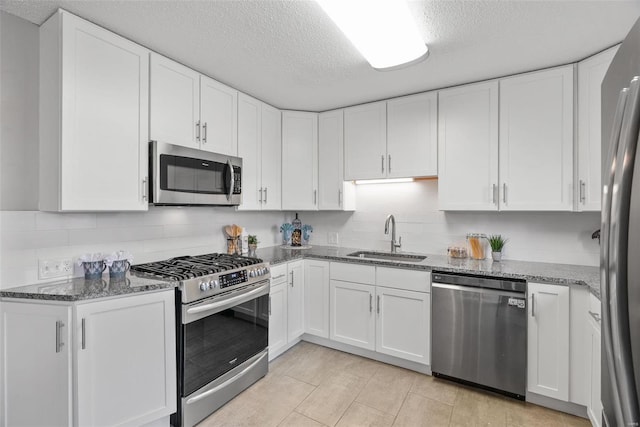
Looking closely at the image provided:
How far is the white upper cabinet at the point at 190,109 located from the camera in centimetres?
212

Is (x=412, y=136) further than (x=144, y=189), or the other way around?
(x=412, y=136)

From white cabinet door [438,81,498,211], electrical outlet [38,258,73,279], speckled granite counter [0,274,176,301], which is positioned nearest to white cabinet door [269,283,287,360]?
speckled granite counter [0,274,176,301]

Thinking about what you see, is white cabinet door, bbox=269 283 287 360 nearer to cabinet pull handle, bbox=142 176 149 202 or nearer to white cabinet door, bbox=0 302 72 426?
cabinet pull handle, bbox=142 176 149 202

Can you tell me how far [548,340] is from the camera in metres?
2.06

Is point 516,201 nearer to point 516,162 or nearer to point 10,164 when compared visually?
point 516,162

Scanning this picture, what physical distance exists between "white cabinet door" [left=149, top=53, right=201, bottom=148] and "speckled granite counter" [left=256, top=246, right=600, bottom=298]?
121 cm

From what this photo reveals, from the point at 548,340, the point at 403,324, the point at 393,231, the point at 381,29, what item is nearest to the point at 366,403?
the point at 403,324

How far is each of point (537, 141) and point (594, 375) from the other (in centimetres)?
156

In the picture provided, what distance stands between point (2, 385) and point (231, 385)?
1206 mm

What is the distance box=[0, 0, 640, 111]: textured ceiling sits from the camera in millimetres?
1651

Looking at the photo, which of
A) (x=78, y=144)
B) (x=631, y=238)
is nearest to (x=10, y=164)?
(x=78, y=144)

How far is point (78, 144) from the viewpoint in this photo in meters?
1.73

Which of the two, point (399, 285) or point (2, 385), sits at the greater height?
point (399, 285)

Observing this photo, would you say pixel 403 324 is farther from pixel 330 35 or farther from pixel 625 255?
pixel 330 35
